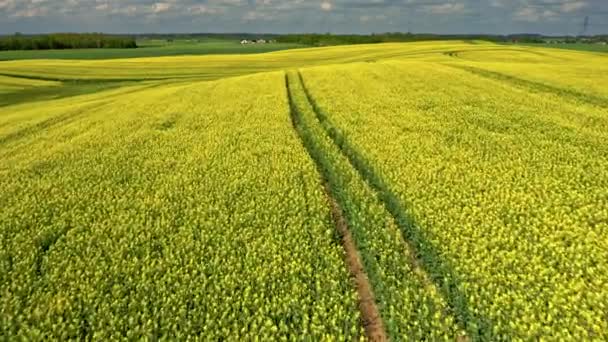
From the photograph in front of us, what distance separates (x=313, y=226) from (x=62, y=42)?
6433 inches

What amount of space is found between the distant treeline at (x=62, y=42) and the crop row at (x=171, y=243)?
452 feet

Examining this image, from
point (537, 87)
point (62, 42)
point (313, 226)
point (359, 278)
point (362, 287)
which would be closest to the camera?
point (362, 287)

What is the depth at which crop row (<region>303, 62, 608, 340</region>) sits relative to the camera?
332 inches

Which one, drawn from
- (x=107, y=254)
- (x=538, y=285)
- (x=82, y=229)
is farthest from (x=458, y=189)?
(x=82, y=229)

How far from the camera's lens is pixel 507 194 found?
13297 millimetres

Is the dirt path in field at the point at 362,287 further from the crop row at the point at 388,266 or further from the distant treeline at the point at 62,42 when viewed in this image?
the distant treeline at the point at 62,42

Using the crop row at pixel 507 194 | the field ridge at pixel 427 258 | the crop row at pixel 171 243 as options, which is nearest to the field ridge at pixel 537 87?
the crop row at pixel 507 194

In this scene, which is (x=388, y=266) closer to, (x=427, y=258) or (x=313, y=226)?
(x=427, y=258)

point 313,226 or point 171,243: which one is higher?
point 313,226

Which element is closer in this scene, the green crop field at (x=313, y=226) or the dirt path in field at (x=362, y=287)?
the green crop field at (x=313, y=226)

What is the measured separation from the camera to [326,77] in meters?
42.6

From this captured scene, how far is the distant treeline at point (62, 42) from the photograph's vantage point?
13312 centimetres

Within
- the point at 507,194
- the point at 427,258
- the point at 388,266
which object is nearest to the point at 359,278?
the point at 388,266

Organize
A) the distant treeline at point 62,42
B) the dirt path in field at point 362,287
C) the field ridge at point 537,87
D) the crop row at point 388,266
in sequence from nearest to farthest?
the crop row at point 388,266 < the dirt path in field at point 362,287 < the field ridge at point 537,87 < the distant treeline at point 62,42
